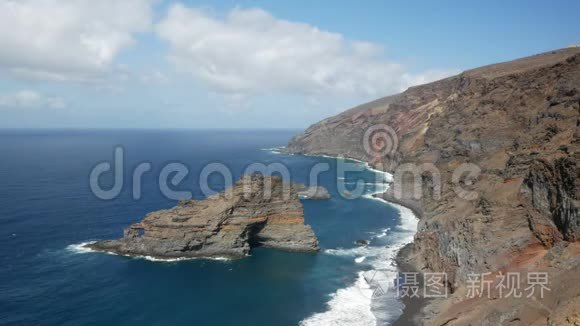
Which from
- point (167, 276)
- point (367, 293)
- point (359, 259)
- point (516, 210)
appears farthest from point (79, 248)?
point (516, 210)

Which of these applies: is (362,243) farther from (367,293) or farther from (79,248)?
(79,248)

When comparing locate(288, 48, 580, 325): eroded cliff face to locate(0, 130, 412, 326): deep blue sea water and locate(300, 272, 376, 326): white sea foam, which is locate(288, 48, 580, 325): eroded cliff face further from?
locate(0, 130, 412, 326): deep blue sea water

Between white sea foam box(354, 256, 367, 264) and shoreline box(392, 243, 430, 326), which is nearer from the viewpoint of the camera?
shoreline box(392, 243, 430, 326)

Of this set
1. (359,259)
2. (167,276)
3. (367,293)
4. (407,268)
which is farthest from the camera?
(359,259)

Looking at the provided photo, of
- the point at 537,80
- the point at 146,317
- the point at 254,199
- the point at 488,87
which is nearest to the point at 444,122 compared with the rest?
the point at 488,87

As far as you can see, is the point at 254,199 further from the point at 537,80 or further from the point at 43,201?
the point at 43,201

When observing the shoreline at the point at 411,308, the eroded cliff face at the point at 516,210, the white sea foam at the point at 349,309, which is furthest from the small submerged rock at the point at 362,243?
the white sea foam at the point at 349,309

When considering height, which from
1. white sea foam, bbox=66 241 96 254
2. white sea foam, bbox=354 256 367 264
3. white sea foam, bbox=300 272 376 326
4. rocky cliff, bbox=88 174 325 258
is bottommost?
white sea foam, bbox=300 272 376 326

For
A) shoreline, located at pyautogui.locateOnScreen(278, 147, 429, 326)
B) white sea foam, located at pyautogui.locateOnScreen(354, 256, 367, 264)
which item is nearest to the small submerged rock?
shoreline, located at pyautogui.locateOnScreen(278, 147, 429, 326)

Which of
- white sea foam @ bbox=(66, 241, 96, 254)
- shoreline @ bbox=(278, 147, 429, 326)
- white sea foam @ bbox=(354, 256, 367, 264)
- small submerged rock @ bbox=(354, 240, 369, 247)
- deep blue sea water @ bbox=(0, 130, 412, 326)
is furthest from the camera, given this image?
small submerged rock @ bbox=(354, 240, 369, 247)
